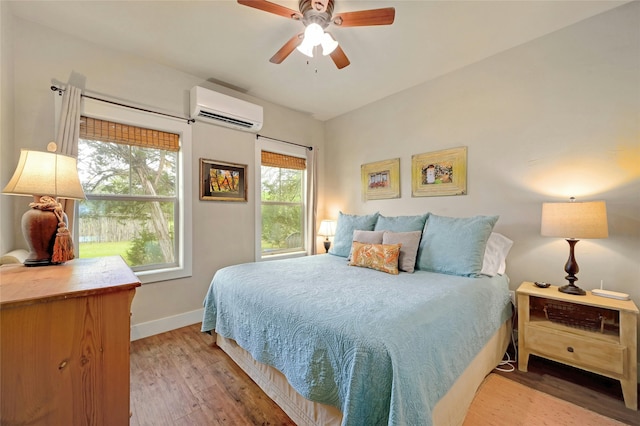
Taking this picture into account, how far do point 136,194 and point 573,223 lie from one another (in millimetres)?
3809

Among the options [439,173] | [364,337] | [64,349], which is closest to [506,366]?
[364,337]

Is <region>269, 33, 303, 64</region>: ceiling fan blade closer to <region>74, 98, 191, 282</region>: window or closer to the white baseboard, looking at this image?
<region>74, 98, 191, 282</region>: window

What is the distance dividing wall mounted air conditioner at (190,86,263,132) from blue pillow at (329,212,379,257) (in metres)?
1.67

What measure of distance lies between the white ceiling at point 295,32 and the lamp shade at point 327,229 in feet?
6.30

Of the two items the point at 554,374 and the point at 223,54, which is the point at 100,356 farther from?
the point at 554,374

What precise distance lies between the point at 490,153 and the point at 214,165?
9.92 feet

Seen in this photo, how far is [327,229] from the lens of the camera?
3.80 meters

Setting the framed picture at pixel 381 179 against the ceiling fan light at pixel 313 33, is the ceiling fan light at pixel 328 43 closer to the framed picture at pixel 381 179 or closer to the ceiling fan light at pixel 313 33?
the ceiling fan light at pixel 313 33

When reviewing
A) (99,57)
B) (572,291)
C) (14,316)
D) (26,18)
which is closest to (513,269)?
(572,291)

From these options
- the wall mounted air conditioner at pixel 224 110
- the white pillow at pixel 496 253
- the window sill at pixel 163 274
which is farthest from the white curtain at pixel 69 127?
the white pillow at pixel 496 253

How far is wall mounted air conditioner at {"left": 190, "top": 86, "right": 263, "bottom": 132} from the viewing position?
2.68 meters

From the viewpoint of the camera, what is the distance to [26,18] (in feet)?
6.57

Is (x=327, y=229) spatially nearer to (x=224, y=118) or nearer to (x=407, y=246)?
(x=407, y=246)

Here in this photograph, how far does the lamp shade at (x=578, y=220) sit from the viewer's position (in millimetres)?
1713
